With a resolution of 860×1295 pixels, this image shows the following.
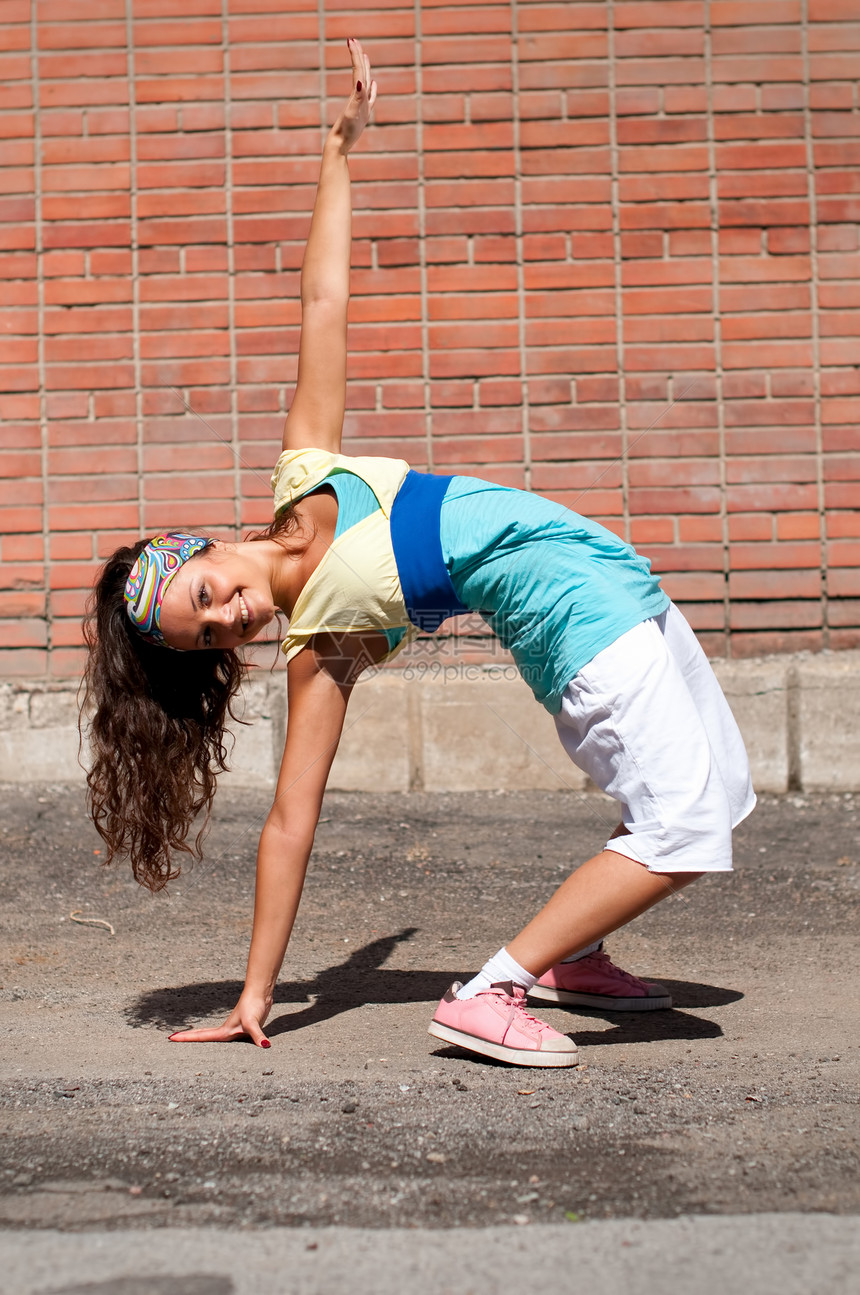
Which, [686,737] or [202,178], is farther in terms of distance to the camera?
[202,178]

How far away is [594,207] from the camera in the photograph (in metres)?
4.43

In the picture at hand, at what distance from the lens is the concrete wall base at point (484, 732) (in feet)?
14.3

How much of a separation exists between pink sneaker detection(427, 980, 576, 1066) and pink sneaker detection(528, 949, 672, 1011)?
1.37 ft

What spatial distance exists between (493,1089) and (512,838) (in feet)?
6.10

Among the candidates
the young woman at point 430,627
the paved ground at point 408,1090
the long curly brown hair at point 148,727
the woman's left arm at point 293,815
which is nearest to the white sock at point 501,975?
the young woman at point 430,627

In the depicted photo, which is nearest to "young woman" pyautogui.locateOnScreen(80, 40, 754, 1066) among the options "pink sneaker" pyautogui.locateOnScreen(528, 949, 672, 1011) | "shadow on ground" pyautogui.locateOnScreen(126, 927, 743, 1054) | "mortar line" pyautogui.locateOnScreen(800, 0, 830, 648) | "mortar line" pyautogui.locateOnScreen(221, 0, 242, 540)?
"shadow on ground" pyautogui.locateOnScreen(126, 927, 743, 1054)

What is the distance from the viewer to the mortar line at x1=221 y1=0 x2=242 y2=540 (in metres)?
4.41

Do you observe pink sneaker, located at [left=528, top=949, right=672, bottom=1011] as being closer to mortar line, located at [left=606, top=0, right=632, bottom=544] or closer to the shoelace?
the shoelace

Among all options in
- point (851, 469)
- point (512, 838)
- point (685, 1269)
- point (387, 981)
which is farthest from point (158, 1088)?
point (851, 469)

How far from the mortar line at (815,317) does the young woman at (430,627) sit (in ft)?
7.07

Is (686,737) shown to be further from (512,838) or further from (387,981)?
(512,838)

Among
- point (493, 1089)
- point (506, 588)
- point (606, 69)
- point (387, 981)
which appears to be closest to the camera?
point (493, 1089)

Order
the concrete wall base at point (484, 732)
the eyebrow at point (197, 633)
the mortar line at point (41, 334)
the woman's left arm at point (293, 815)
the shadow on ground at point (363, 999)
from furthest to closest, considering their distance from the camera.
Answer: the mortar line at point (41, 334) < the concrete wall base at point (484, 732) < the shadow on ground at point (363, 999) < the woman's left arm at point (293, 815) < the eyebrow at point (197, 633)

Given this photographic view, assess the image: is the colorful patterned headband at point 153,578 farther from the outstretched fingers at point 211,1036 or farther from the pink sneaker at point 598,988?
the pink sneaker at point 598,988
